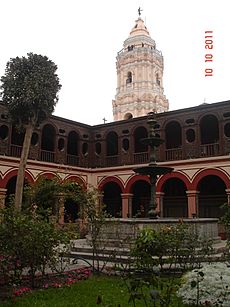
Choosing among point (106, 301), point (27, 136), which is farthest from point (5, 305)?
point (27, 136)

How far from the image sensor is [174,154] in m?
22.2

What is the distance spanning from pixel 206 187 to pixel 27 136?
44.3 feet

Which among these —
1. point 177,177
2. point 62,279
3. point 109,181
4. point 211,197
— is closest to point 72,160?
point 109,181

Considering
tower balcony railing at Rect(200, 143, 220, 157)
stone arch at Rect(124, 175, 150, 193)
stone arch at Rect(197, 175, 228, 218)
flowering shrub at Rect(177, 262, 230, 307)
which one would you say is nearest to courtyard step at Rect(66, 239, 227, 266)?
flowering shrub at Rect(177, 262, 230, 307)

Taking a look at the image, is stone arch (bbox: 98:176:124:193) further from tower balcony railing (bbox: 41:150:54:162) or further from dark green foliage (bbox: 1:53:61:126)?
dark green foliage (bbox: 1:53:61:126)

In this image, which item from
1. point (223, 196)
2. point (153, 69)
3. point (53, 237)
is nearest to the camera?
point (53, 237)

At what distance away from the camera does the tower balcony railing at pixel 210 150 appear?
2062 centimetres

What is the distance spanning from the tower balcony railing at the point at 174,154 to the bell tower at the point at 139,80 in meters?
14.2

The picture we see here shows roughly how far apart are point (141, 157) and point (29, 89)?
10.5 meters

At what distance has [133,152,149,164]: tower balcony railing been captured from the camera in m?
23.3

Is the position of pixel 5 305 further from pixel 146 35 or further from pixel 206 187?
pixel 146 35

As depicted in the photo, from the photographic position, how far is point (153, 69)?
3800 cm

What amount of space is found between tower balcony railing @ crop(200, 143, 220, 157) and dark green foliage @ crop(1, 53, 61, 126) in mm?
9706

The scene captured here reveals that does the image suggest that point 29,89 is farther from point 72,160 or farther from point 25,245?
point 72,160
